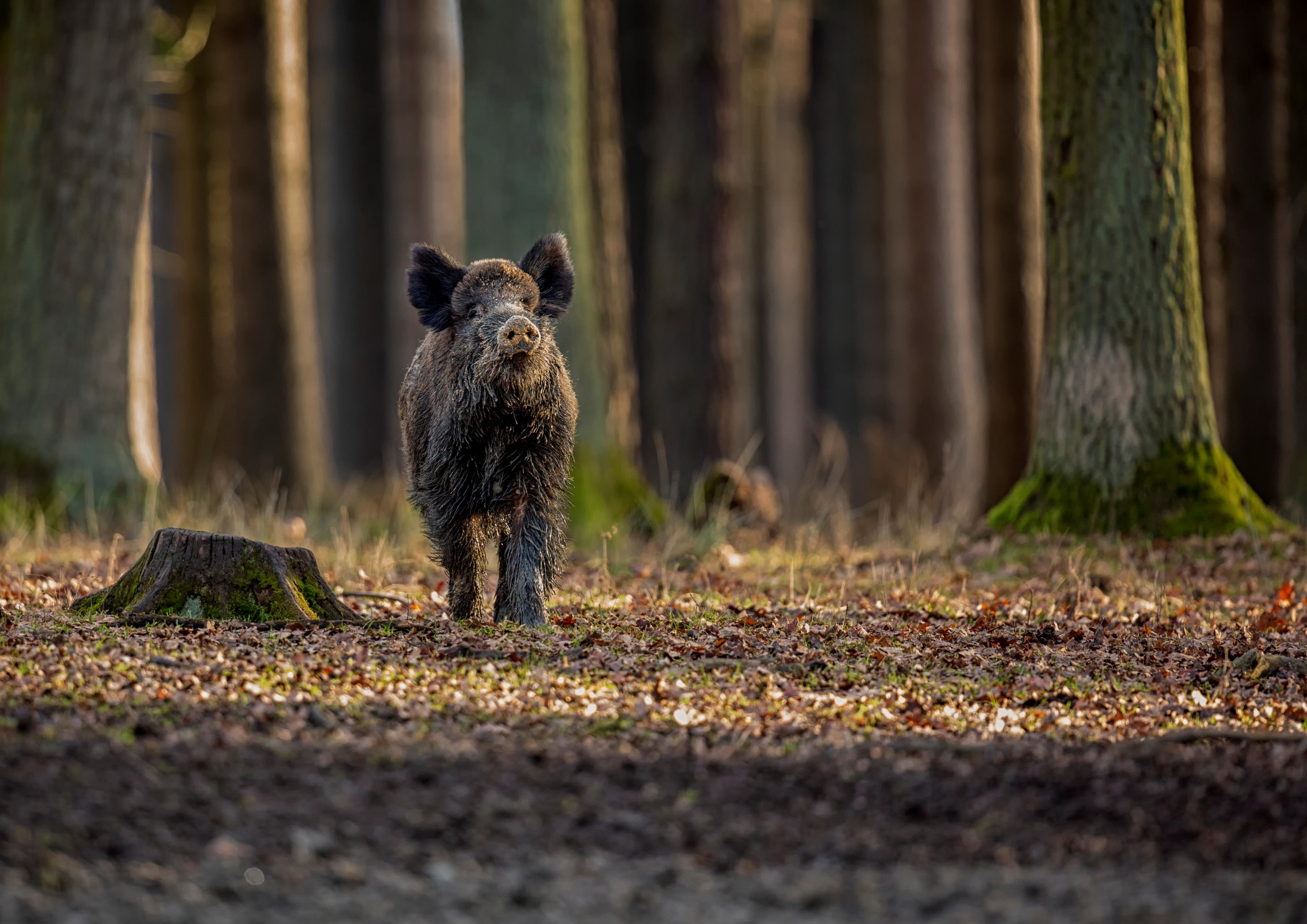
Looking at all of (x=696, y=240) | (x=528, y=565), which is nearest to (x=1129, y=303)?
(x=528, y=565)

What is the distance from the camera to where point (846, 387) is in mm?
26156

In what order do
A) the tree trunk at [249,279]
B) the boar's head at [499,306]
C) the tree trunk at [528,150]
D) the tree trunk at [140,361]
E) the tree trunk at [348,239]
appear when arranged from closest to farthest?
the boar's head at [499,306], the tree trunk at [140,361], the tree trunk at [528,150], the tree trunk at [249,279], the tree trunk at [348,239]

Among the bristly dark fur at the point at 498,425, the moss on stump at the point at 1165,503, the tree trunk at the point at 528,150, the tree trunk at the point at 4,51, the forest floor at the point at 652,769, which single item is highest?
the tree trunk at the point at 4,51

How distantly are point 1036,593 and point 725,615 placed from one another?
7.13ft

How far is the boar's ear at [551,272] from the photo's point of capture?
720cm

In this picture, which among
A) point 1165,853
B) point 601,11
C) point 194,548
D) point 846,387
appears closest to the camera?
point 1165,853

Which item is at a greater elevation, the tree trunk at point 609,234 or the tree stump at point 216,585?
the tree trunk at point 609,234

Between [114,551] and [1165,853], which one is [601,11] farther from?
[1165,853]

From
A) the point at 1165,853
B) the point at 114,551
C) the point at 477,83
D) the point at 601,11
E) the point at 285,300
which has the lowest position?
the point at 1165,853

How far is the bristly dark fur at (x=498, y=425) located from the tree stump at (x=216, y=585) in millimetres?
718

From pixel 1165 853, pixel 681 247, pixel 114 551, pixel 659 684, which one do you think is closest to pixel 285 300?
pixel 681 247

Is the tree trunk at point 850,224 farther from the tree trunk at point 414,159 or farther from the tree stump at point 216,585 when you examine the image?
the tree stump at point 216,585

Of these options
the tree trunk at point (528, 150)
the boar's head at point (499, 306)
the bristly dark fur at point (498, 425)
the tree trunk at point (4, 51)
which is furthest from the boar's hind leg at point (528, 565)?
the tree trunk at point (4, 51)

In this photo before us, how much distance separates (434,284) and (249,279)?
28.5 ft
